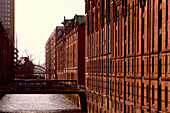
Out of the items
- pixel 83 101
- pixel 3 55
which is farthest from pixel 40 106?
pixel 3 55

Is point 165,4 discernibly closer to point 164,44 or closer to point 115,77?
point 164,44

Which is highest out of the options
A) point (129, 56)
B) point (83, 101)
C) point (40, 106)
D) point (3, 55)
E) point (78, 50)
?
point (78, 50)

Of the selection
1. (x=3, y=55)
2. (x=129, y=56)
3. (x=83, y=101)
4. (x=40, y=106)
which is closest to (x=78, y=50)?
(x=40, y=106)

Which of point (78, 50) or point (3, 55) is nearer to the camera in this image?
point (78, 50)

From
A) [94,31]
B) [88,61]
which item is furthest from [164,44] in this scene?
[88,61]

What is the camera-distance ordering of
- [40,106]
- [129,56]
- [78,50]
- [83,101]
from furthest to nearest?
1. [78,50]
2. [40,106]
3. [83,101]
4. [129,56]

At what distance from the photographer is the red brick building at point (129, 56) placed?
1171 inches

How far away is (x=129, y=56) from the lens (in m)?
38.5

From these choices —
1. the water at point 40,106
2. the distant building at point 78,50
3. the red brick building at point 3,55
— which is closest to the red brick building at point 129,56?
the water at point 40,106

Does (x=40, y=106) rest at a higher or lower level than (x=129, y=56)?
lower

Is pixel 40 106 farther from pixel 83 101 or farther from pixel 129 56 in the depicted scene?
pixel 129 56

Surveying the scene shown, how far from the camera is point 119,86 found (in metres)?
42.8

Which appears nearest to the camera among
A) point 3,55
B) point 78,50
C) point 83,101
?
point 83,101

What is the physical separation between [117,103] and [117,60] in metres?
5.04
